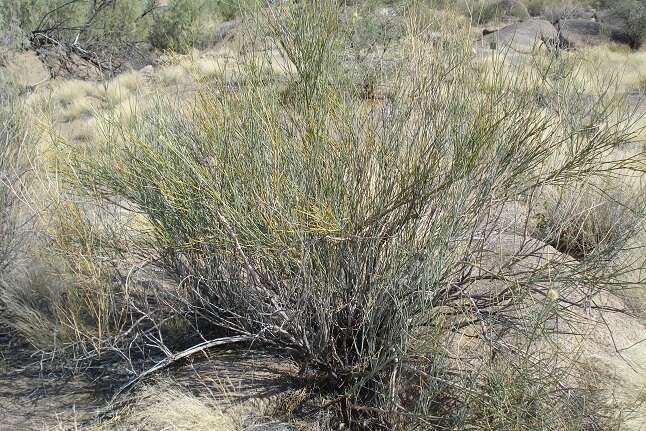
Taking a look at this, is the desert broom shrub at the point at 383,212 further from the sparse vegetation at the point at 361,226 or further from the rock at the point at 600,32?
the rock at the point at 600,32

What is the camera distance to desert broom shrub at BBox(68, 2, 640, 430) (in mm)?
3982

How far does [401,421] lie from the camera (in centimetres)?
414

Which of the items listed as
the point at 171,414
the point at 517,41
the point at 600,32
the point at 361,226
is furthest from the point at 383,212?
the point at 600,32

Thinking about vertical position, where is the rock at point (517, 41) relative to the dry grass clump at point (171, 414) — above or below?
above

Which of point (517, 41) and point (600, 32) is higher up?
point (517, 41)

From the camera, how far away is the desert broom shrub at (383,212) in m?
3.98

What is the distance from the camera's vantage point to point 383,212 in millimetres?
4109

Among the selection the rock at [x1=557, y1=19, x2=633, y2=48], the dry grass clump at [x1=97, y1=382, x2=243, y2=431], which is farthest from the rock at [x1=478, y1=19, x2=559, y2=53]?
the rock at [x1=557, y1=19, x2=633, y2=48]

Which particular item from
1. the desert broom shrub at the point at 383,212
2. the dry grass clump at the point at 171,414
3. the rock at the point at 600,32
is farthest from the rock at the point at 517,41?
the rock at the point at 600,32

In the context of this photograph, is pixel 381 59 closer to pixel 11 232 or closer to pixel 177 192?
pixel 177 192

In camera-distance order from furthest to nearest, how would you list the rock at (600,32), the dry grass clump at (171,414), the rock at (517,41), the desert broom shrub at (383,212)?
1. the rock at (600,32)
2. the rock at (517,41)
3. the dry grass clump at (171,414)
4. the desert broom shrub at (383,212)

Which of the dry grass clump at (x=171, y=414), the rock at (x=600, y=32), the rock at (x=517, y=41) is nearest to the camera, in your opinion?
the dry grass clump at (x=171, y=414)

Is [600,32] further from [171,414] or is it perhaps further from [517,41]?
[171,414]

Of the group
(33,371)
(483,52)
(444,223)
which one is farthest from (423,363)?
(33,371)
